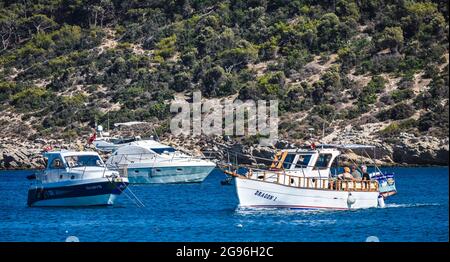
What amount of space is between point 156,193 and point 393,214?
20.5 m

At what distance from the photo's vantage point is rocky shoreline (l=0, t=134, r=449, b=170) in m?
89.6

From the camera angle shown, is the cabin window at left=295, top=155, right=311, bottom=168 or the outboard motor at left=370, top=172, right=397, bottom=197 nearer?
the cabin window at left=295, top=155, right=311, bottom=168

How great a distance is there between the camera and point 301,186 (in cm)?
5184

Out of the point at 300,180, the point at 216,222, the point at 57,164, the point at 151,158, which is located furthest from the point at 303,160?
the point at 151,158

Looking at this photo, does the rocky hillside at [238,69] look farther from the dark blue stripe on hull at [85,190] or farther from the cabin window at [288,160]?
the dark blue stripe on hull at [85,190]

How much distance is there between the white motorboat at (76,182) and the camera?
55.8m

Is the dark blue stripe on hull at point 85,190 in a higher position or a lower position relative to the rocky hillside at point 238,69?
lower

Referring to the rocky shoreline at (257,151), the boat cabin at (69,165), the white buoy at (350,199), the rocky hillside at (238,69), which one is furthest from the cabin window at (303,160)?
the rocky hillside at (238,69)

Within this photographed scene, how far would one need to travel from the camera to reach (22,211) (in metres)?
56.5

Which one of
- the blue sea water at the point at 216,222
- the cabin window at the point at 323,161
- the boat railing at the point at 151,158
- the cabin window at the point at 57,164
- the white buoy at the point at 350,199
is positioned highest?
the cabin window at the point at 323,161

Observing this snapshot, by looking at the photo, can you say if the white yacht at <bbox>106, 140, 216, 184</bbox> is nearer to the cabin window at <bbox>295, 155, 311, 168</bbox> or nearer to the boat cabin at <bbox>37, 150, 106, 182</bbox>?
the boat cabin at <bbox>37, 150, 106, 182</bbox>

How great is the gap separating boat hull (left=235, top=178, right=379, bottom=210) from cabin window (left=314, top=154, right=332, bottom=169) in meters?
1.70

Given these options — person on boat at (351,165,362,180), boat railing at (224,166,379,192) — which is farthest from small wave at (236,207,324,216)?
person on boat at (351,165,362,180)

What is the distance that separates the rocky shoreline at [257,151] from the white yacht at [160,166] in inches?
170
